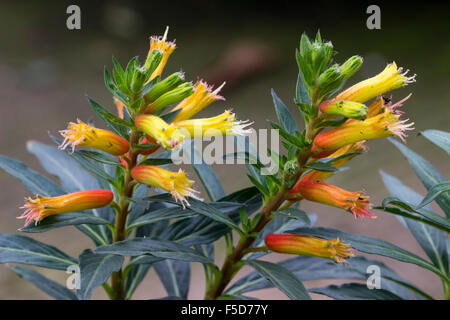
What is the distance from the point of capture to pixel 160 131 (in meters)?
0.76

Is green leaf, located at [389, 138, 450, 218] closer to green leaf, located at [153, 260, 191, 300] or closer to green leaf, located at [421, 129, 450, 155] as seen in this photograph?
green leaf, located at [421, 129, 450, 155]

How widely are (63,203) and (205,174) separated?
0.32m

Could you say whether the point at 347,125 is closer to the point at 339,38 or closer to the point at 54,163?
the point at 54,163

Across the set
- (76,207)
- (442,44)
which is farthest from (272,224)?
(442,44)

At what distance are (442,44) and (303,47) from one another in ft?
10.1

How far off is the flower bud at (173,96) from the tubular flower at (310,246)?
1.05ft

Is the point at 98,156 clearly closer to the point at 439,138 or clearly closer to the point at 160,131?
the point at 160,131

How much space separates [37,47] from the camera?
13.2ft

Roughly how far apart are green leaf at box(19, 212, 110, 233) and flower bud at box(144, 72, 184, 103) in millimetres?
257

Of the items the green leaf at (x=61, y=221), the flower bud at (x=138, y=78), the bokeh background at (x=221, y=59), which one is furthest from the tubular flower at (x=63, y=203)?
the bokeh background at (x=221, y=59)

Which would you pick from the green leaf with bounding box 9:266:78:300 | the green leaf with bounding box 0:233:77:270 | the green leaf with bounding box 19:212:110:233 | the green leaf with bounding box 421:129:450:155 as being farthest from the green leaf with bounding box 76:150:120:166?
the green leaf with bounding box 421:129:450:155

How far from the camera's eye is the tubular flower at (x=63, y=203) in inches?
31.9

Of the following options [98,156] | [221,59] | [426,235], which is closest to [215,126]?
[98,156]

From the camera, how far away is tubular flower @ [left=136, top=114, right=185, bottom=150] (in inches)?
29.6
